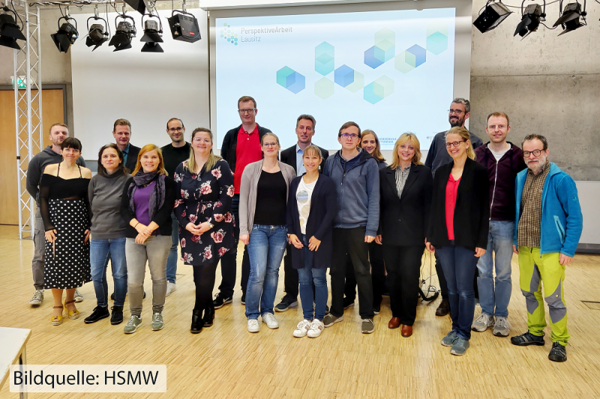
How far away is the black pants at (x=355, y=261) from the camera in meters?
3.21

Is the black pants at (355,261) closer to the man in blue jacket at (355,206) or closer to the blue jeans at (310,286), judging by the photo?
the man in blue jacket at (355,206)

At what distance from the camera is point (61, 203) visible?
3.37 m

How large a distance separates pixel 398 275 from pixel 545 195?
1.11 metres

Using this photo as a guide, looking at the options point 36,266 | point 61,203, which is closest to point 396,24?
point 61,203

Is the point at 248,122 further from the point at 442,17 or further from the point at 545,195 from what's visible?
the point at 442,17

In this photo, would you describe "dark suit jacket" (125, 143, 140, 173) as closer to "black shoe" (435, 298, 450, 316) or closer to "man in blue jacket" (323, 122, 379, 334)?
"man in blue jacket" (323, 122, 379, 334)

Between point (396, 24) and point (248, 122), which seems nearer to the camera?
point (248, 122)

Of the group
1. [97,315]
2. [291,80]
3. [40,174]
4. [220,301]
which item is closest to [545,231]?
[220,301]

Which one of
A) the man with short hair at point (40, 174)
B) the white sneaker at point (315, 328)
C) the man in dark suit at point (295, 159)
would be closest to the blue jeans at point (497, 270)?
the white sneaker at point (315, 328)

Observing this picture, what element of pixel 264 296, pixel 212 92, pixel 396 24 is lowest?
pixel 264 296

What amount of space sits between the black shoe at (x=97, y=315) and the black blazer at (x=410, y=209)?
231 centimetres

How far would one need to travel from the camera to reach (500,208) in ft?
10.1

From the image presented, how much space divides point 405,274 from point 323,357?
2.70ft

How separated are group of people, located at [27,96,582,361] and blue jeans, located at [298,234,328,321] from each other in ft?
0.03
